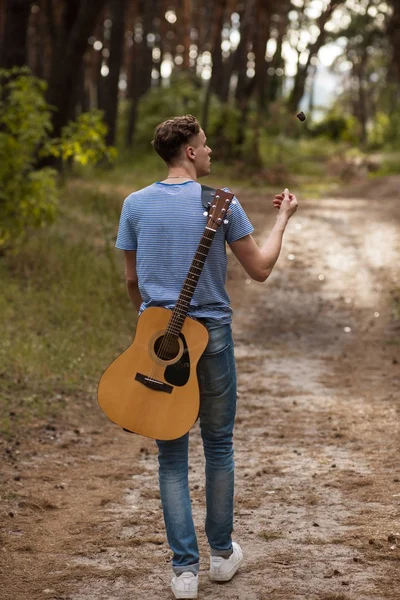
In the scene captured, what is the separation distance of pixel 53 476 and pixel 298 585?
2.80 meters

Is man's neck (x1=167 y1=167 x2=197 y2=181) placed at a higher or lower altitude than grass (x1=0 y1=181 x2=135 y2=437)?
higher

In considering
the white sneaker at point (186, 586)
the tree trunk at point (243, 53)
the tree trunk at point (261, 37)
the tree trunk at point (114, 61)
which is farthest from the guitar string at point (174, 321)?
the tree trunk at point (243, 53)

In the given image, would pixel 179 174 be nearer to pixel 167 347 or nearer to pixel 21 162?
pixel 167 347

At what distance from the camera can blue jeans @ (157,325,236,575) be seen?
4.68 metres

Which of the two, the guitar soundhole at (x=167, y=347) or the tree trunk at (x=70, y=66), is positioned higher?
the tree trunk at (x=70, y=66)

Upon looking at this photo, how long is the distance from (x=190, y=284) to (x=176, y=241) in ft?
0.71

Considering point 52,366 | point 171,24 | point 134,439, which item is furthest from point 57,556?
point 171,24

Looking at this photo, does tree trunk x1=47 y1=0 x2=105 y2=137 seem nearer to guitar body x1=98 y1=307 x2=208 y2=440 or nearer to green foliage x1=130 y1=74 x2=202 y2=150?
guitar body x1=98 y1=307 x2=208 y2=440

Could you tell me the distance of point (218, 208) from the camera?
450 centimetres

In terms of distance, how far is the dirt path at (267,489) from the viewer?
5.02 m

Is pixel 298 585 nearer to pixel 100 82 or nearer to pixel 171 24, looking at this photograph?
pixel 100 82

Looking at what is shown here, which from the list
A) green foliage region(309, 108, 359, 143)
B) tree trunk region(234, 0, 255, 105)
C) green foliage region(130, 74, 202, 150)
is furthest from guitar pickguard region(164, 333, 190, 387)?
green foliage region(309, 108, 359, 143)

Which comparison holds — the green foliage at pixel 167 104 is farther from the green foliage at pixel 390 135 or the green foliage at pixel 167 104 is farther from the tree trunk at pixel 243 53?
the green foliage at pixel 390 135

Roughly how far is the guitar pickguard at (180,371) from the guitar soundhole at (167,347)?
33mm
